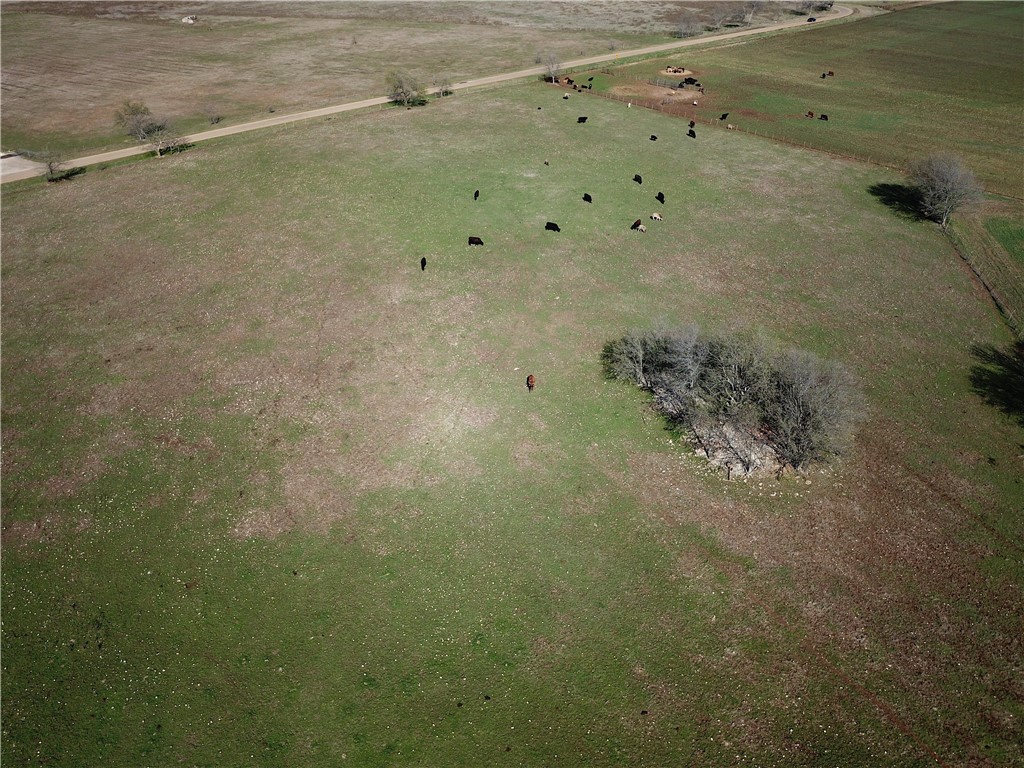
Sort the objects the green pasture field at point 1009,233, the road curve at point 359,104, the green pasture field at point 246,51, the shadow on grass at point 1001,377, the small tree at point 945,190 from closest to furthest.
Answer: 1. the shadow on grass at point 1001,377
2. the green pasture field at point 1009,233
3. the small tree at point 945,190
4. the road curve at point 359,104
5. the green pasture field at point 246,51

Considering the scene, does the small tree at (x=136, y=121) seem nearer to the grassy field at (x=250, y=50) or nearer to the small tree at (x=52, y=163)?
the grassy field at (x=250, y=50)

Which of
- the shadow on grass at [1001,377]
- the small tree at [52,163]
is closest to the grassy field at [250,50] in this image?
the small tree at [52,163]

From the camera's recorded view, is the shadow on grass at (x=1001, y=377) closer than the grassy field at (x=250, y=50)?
Yes

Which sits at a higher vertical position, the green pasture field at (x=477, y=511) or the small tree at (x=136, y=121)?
the small tree at (x=136, y=121)

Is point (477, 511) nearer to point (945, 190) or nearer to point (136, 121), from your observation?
point (945, 190)

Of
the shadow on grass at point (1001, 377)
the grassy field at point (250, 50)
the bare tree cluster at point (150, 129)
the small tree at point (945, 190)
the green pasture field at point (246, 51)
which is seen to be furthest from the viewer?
the grassy field at point (250, 50)

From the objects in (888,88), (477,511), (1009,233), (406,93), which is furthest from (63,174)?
(888,88)
